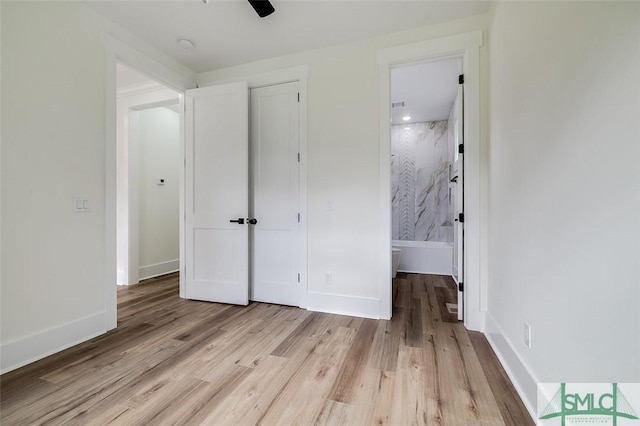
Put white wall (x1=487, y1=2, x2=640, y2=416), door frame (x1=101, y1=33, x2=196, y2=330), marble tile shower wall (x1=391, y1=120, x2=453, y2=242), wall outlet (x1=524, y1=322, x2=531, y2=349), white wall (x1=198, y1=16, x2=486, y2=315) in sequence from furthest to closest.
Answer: marble tile shower wall (x1=391, y1=120, x2=453, y2=242) → white wall (x1=198, y1=16, x2=486, y2=315) → door frame (x1=101, y1=33, x2=196, y2=330) → wall outlet (x1=524, y1=322, x2=531, y2=349) → white wall (x1=487, y1=2, x2=640, y2=416)

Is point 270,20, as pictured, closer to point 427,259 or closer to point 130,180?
point 130,180

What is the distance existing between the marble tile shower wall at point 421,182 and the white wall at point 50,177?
4.63 m

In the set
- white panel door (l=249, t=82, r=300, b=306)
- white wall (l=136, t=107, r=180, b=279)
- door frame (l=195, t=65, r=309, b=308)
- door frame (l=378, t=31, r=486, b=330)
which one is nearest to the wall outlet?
door frame (l=378, t=31, r=486, b=330)

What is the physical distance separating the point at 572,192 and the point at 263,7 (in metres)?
2.22

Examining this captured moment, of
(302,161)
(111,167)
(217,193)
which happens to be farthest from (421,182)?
(111,167)

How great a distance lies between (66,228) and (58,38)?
1.38 metres

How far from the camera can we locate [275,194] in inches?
114

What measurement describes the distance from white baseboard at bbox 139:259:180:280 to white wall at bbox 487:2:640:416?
4.28m

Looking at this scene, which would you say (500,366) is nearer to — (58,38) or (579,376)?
(579,376)

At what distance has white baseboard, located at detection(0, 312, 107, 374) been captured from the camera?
167 centimetres

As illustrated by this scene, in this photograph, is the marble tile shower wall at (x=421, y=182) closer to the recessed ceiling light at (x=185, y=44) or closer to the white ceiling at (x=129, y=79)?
the recessed ceiling light at (x=185, y=44)

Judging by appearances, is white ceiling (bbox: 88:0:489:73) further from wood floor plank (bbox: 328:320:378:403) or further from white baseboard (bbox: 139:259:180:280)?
white baseboard (bbox: 139:259:180:280)

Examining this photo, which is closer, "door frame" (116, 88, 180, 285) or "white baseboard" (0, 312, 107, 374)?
"white baseboard" (0, 312, 107, 374)
